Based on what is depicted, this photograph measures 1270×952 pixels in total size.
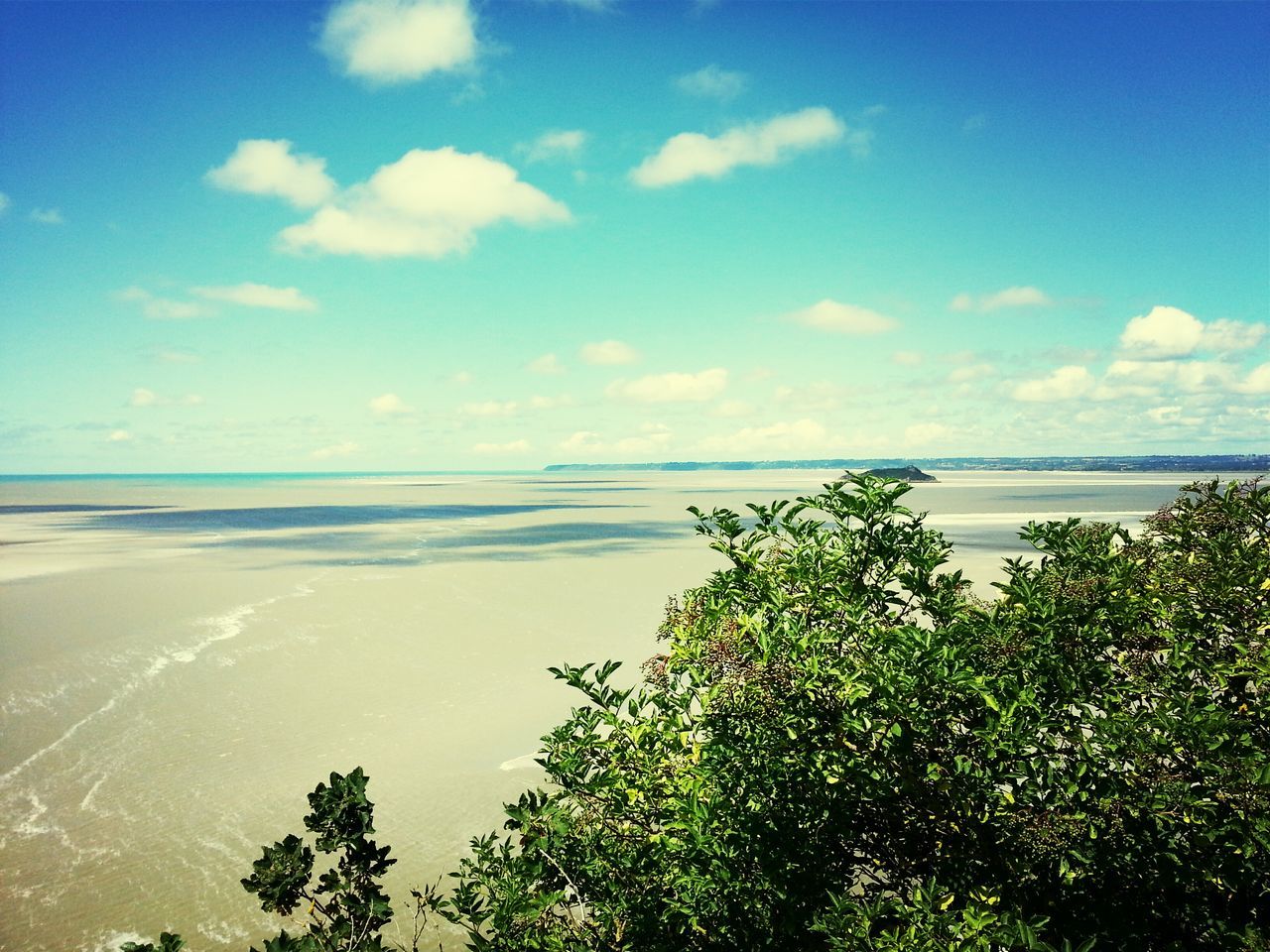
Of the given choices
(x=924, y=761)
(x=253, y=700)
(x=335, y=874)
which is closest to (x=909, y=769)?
(x=924, y=761)

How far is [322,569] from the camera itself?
3950cm

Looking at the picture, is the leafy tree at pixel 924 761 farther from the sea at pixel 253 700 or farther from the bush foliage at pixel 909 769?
the sea at pixel 253 700

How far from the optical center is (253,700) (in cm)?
1947

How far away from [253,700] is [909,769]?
19049 millimetres

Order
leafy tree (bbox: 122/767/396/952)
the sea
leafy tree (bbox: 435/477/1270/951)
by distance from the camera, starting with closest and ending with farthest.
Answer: leafy tree (bbox: 435/477/1270/951) → leafy tree (bbox: 122/767/396/952) → the sea

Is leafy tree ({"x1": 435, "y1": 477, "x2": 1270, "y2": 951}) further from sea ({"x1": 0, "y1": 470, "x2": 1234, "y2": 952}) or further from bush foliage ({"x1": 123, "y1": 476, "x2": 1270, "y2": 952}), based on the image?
sea ({"x1": 0, "y1": 470, "x2": 1234, "y2": 952})

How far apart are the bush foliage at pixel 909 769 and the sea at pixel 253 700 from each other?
6394mm

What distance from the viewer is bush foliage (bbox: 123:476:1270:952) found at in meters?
4.86

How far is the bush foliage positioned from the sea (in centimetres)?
639

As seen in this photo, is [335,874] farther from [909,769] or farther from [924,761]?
[924,761]

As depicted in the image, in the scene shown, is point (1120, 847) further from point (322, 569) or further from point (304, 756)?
point (322, 569)

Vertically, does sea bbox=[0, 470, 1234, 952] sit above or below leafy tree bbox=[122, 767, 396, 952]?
below

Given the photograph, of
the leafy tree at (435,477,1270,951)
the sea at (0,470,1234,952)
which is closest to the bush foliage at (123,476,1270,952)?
the leafy tree at (435,477,1270,951)

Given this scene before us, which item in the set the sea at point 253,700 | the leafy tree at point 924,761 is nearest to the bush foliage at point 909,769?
the leafy tree at point 924,761
